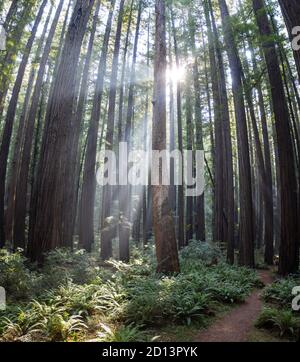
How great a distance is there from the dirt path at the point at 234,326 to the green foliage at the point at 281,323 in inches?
10.4

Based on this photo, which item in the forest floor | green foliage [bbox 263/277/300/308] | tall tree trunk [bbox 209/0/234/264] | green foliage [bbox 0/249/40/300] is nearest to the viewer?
the forest floor

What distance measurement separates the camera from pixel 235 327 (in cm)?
551

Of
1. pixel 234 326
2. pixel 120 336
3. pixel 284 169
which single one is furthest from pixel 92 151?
pixel 120 336

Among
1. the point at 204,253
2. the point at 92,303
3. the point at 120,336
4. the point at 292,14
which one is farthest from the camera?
the point at 204,253

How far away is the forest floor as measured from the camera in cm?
490

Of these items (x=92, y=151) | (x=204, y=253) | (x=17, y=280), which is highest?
(x=92, y=151)

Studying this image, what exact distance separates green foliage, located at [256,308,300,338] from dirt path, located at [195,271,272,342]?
0.27m

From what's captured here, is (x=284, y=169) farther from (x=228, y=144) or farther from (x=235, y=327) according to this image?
(x=235, y=327)

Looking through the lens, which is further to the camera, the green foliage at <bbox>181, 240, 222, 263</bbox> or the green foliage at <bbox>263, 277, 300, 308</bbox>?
the green foliage at <bbox>181, 240, 222, 263</bbox>

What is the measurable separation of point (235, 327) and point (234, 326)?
0.06 meters

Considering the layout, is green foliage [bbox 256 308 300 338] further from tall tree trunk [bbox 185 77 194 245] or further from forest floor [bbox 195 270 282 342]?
tall tree trunk [bbox 185 77 194 245]

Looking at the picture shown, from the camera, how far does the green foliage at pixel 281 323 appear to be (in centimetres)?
498

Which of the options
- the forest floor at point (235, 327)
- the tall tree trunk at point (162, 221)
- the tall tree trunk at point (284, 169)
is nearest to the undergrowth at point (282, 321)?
the forest floor at point (235, 327)

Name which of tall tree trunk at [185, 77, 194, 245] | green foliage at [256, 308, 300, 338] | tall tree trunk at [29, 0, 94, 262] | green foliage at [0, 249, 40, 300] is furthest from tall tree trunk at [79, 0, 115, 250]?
green foliage at [256, 308, 300, 338]
